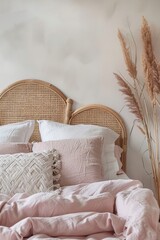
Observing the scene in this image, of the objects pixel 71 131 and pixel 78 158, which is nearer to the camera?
pixel 78 158

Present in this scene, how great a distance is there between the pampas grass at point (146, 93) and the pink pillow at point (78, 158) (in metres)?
0.56

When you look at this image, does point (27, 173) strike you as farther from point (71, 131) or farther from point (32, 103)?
point (32, 103)

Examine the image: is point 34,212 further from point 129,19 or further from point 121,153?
point 129,19

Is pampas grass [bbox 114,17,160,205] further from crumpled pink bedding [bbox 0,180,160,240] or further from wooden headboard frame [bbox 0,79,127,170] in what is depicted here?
crumpled pink bedding [bbox 0,180,160,240]

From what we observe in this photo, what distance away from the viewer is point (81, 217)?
5.86 ft

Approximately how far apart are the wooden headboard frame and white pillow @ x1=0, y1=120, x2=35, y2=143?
0.21m

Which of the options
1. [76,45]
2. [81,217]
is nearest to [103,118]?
[76,45]

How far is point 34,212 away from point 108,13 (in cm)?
201

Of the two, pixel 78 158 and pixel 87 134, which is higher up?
pixel 87 134

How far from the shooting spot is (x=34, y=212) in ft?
6.15

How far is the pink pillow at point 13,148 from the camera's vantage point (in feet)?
9.01

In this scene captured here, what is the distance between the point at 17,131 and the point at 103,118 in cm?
76

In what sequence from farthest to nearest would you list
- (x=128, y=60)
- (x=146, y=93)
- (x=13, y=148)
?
(x=146, y=93) < (x=128, y=60) < (x=13, y=148)

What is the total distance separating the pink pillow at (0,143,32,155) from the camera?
275 cm
